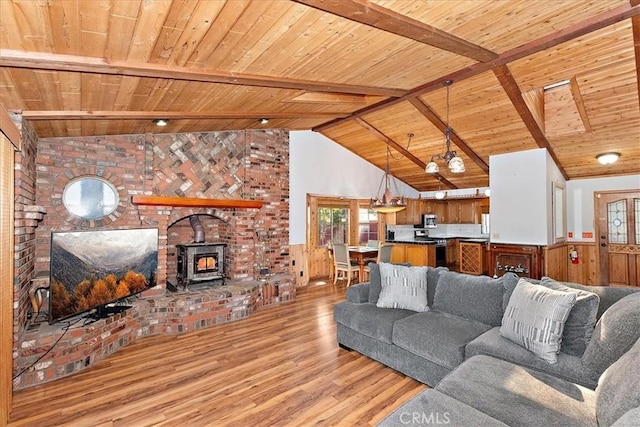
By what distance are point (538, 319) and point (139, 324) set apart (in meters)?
4.13

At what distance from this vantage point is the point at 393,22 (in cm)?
238

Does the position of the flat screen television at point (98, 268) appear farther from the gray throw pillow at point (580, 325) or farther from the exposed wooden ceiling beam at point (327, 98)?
the gray throw pillow at point (580, 325)

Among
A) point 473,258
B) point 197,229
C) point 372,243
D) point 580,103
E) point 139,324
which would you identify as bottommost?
point 139,324

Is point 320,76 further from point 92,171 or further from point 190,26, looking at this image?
point 92,171

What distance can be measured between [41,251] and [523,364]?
4.87 meters

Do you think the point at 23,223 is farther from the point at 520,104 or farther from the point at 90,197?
the point at 520,104

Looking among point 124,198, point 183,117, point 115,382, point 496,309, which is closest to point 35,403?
point 115,382

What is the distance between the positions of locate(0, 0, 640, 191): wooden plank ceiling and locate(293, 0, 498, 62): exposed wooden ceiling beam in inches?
0.4

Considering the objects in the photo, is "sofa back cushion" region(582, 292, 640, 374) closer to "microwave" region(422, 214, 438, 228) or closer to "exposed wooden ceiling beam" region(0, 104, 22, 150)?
"exposed wooden ceiling beam" region(0, 104, 22, 150)

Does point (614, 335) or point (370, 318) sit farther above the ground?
point (614, 335)

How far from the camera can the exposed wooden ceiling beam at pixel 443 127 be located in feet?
16.3

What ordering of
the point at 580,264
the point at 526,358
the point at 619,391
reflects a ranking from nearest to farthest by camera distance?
the point at 619,391
the point at 526,358
the point at 580,264

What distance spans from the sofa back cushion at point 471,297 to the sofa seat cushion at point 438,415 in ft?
4.60

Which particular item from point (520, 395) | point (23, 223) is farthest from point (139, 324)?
point (520, 395)
